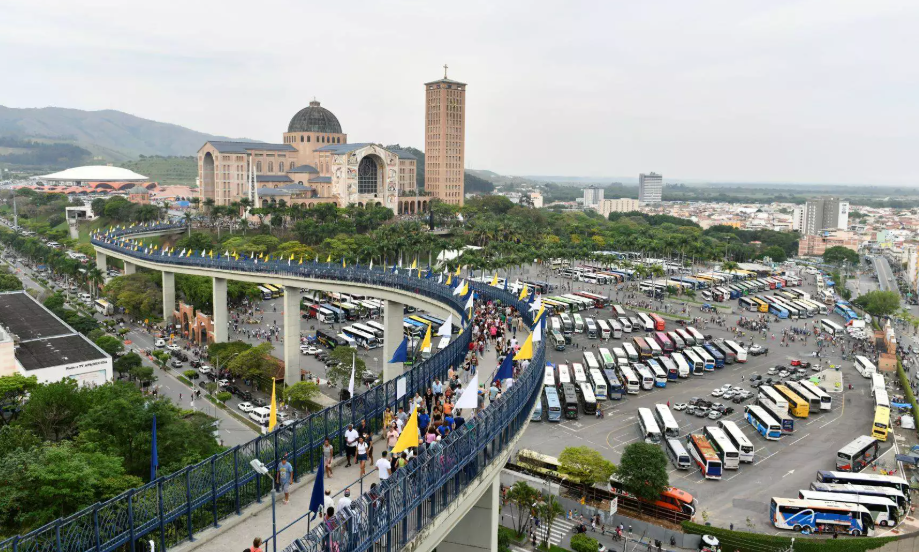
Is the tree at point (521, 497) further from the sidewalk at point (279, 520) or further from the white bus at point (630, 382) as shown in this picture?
the white bus at point (630, 382)

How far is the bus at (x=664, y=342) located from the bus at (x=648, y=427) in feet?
56.9

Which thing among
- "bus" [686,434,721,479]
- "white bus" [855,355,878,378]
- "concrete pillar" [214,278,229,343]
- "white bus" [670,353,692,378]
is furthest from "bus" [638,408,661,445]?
"concrete pillar" [214,278,229,343]

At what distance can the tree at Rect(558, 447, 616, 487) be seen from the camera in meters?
33.2

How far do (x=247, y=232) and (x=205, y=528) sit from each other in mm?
85443

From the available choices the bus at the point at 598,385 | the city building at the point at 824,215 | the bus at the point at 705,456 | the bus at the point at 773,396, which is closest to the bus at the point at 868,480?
the bus at the point at 705,456

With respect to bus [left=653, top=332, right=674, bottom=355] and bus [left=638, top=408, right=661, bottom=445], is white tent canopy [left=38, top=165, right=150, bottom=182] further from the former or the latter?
bus [left=638, top=408, right=661, bottom=445]

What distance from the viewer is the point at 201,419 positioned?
111 ft

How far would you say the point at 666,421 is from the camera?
1628 inches

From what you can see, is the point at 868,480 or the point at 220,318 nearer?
the point at 868,480

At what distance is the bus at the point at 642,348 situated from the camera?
5853 cm

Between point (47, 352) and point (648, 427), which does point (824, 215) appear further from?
point (47, 352)

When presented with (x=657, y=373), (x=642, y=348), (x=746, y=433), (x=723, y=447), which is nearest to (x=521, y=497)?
(x=723, y=447)

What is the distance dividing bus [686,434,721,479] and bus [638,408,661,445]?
2.01 m

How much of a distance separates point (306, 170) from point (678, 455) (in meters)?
89.5
